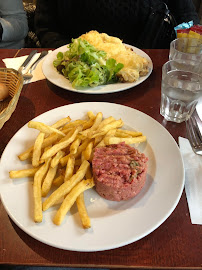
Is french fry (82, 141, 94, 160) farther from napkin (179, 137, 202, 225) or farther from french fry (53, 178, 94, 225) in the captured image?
napkin (179, 137, 202, 225)

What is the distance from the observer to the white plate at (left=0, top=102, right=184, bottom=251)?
893 millimetres

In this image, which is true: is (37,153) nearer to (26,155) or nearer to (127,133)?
(26,155)

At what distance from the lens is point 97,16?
279cm

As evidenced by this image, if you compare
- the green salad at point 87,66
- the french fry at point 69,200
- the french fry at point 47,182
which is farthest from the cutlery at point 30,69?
the french fry at point 69,200

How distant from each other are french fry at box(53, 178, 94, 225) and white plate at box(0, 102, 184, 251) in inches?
1.4

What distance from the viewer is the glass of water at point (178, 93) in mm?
1489

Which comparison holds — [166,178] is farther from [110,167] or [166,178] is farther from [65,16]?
[65,16]

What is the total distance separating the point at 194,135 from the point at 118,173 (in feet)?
1.86

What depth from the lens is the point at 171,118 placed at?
155 cm

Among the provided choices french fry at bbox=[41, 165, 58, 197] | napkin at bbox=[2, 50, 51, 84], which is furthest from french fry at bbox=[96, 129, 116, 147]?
napkin at bbox=[2, 50, 51, 84]

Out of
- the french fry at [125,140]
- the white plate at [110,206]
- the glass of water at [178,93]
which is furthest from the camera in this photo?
the glass of water at [178,93]

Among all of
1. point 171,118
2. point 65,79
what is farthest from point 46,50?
point 171,118

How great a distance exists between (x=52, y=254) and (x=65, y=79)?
1244 millimetres

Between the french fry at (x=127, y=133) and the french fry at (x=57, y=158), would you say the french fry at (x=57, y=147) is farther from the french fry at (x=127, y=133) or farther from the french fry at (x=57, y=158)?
the french fry at (x=127, y=133)
